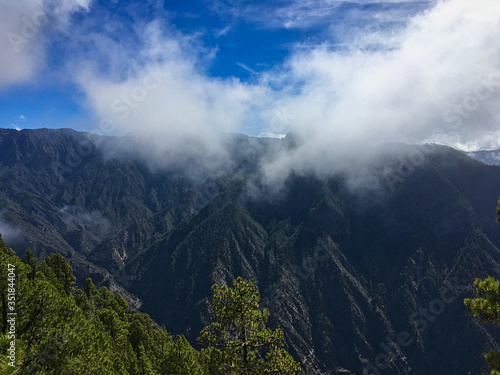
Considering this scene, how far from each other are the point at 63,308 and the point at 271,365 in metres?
21.1

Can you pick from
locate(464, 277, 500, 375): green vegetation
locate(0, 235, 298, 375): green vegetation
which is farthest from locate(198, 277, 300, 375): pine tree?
locate(464, 277, 500, 375): green vegetation

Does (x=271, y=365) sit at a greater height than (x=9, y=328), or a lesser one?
lesser

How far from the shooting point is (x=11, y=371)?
1552 centimetres

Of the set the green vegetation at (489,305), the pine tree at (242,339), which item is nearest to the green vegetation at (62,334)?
the pine tree at (242,339)

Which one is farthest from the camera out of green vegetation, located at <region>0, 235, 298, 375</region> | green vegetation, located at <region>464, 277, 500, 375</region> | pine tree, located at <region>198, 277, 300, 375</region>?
green vegetation, located at <region>464, 277, 500, 375</region>

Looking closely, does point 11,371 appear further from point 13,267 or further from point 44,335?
point 13,267

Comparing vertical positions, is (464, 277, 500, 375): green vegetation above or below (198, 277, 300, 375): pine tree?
below

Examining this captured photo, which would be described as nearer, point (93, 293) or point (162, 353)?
point (162, 353)

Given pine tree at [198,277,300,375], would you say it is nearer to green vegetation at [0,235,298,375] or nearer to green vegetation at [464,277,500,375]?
green vegetation at [0,235,298,375]

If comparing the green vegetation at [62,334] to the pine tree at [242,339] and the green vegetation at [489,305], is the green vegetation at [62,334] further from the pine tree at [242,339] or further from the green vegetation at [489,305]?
the green vegetation at [489,305]

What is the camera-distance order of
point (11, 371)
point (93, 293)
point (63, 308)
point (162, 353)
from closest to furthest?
point (11, 371) < point (63, 308) < point (162, 353) < point (93, 293)

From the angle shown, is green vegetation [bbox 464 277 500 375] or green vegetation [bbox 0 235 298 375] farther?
green vegetation [bbox 464 277 500 375]

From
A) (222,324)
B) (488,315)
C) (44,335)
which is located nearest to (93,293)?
(44,335)

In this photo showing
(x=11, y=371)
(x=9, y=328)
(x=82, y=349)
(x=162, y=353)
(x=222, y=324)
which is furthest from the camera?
(x=162, y=353)
